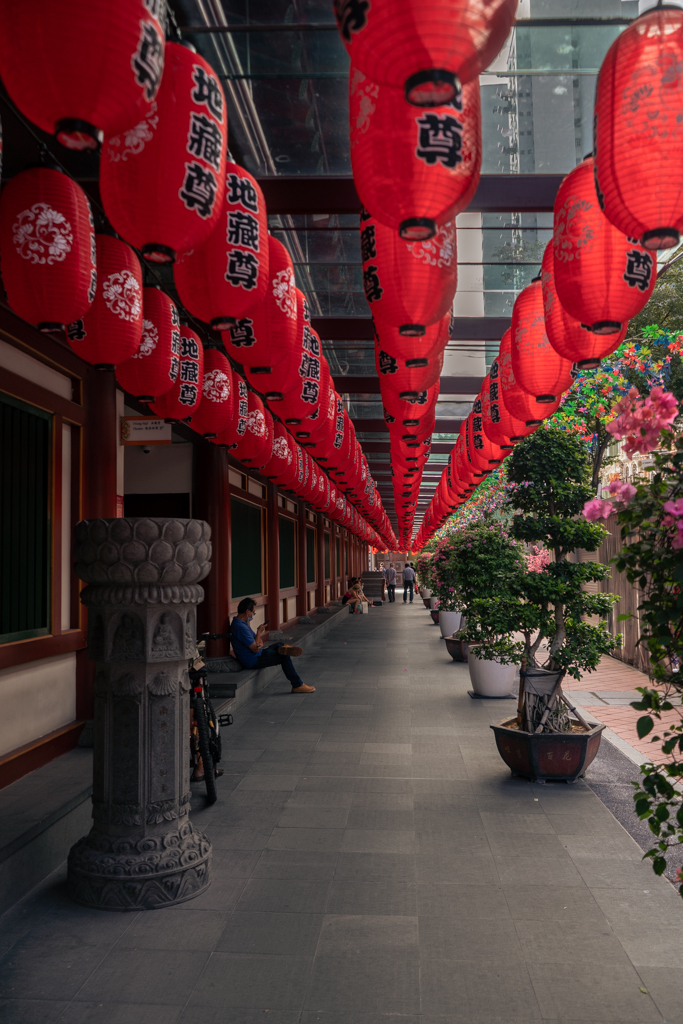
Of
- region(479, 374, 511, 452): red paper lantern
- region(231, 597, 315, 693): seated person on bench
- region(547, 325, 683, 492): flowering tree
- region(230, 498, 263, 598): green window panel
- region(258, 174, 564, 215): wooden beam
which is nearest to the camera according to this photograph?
region(258, 174, 564, 215): wooden beam

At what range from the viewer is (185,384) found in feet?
17.4

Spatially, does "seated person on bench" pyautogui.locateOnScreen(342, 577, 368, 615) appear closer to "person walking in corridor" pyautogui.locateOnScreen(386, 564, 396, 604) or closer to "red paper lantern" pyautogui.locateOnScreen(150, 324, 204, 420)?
A: "person walking in corridor" pyautogui.locateOnScreen(386, 564, 396, 604)

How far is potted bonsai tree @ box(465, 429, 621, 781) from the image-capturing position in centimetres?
584

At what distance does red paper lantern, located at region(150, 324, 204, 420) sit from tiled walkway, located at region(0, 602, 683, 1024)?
2.97 meters

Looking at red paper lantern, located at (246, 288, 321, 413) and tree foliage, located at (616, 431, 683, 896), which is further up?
red paper lantern, located at (246, 288, 321, 413)

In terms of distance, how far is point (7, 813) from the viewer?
4.27 meters

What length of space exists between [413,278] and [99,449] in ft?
12.9

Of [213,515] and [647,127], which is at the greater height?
[647,127]

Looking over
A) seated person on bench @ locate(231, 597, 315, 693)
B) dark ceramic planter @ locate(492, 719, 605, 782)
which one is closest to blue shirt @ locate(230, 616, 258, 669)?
seated person on bench @ locate(231, 597, 315, 693)

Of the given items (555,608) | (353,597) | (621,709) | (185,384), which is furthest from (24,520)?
(353,597)

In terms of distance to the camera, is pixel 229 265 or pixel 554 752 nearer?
pixel 229 265

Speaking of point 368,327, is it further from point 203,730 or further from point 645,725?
point 645,725

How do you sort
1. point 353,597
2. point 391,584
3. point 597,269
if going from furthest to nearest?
point 391,584, point 353,597, point 597,269

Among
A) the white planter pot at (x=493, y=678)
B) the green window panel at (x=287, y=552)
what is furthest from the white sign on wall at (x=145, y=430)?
the green window panel at (x=287, y=552)
